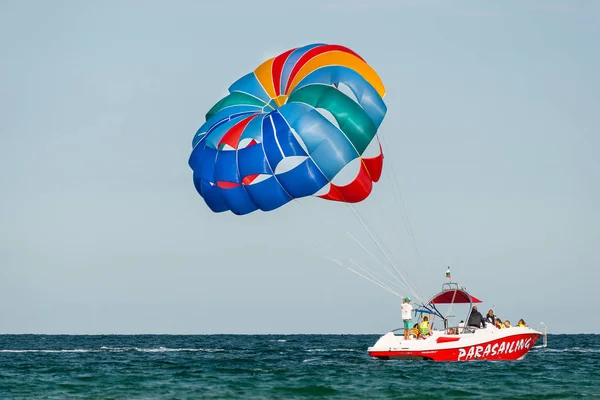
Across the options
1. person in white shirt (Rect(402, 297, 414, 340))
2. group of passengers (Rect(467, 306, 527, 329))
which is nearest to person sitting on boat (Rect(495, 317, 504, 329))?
group of passengers (Rect(467, 306, 527, 329))

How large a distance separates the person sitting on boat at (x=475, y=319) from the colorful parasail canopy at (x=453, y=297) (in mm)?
318

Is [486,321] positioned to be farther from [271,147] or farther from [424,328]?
[271,147]

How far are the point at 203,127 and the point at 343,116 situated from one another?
4.42 meters

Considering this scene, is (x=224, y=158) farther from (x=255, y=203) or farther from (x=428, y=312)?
(x=428, y=312)

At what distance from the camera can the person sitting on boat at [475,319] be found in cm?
2727

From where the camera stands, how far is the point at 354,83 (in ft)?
78.1

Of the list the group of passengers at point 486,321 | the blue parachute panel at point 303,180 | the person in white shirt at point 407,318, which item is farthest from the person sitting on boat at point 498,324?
the blue parachute panel at point 303,180

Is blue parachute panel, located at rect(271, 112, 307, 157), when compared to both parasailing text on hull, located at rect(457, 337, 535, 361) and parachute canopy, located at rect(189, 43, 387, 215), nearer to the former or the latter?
parachute canopy, located at rect(189, 43, 387, 215)

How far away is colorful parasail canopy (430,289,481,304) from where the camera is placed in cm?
2736

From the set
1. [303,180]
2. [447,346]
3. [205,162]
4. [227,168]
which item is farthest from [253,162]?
[447,346]

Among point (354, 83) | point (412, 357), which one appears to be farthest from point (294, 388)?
point (354, 83)

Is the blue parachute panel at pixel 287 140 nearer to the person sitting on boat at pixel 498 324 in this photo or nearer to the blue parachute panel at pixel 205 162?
the blue parachute panel at pixel 205 162

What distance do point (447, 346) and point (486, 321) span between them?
2.24 metres

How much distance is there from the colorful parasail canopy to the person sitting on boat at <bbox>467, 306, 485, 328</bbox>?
1.04 ft
